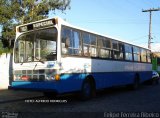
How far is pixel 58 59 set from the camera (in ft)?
37.1

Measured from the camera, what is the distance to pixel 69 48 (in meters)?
12.0


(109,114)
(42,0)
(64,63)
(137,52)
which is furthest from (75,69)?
(42,0)

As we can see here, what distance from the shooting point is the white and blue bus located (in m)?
11.4

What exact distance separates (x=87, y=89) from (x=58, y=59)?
2615 millimetres

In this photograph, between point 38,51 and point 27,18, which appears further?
point 27,18

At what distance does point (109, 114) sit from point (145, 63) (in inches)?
519

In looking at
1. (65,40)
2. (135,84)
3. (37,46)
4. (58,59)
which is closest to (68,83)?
(58,59)

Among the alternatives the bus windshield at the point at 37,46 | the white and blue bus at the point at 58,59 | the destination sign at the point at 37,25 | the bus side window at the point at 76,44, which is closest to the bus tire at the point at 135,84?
the white and blue bus at the point at 58,59

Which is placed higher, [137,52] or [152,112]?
[137,52]

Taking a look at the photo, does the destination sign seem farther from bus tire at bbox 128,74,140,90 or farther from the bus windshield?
bus tire at bbox 128,74,140,90

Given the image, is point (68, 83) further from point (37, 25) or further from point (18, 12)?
point (18, 12)

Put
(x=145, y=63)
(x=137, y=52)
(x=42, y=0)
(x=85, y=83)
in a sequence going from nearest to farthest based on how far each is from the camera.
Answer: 1. (x=85, y=83)
2. (x=137, y=52)
3. (x=145, y=63)
4. (x=42, y=0)

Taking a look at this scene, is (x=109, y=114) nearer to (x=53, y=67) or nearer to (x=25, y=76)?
(x=53, y=67)

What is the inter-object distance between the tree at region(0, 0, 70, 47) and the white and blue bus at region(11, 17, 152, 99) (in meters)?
9.70
